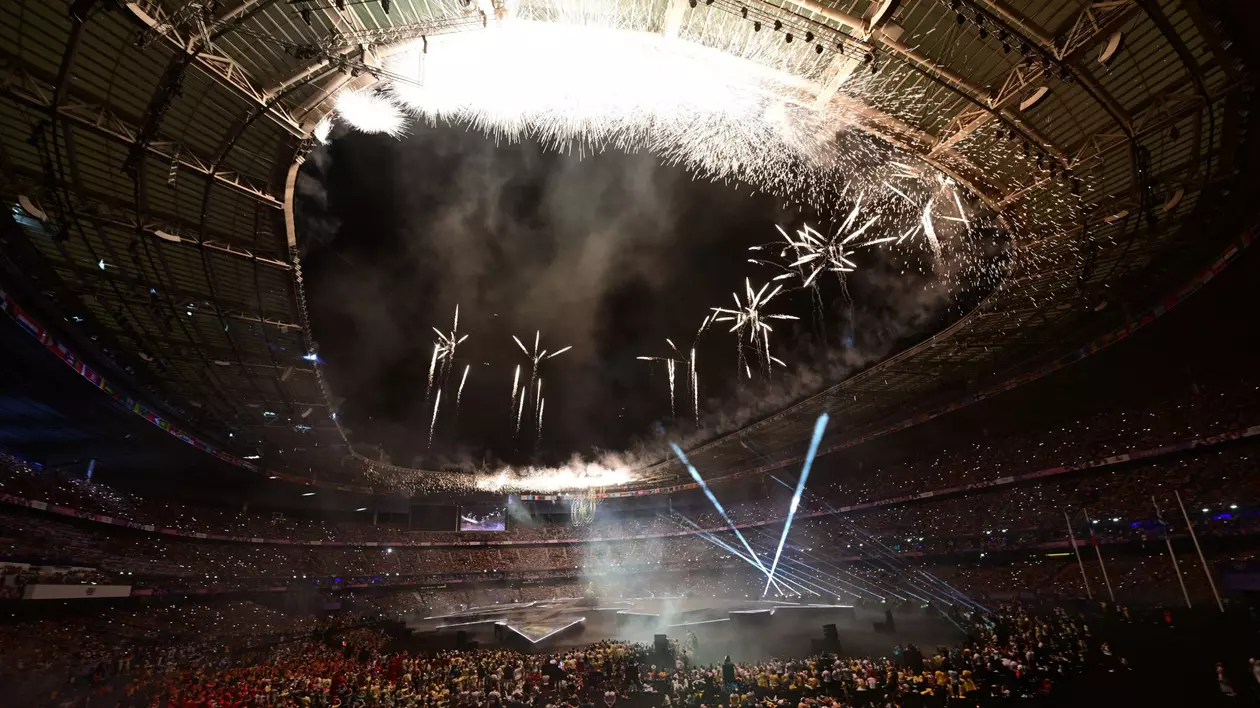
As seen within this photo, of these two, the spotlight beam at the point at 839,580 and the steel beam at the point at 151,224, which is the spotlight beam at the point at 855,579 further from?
the steel beam at the point at 151,224

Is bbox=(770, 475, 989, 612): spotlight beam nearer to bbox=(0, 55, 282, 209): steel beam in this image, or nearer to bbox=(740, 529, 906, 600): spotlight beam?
bbox=(740, 529, 906, 600): spotlight beam

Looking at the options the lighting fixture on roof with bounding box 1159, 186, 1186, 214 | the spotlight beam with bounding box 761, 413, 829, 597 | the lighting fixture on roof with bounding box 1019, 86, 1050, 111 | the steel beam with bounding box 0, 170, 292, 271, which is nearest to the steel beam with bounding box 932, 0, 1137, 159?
the lighting fixture on roof with bounding box 1019, 86, 1050, 111

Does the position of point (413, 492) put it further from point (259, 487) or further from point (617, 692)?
point (617, 692)

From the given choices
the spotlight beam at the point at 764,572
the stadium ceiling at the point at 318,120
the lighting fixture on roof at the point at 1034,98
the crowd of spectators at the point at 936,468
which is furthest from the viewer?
the spotlight beam at the point at 764,572

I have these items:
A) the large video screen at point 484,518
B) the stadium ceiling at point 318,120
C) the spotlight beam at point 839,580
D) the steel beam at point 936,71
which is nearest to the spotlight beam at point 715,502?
the spotlight beam at point 839,580

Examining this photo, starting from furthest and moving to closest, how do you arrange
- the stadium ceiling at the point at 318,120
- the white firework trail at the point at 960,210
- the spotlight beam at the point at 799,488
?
1. the spotlight beam at the point at 799,488
2. the white firework trail at the point at 960,210
3. the stadium ceiling at the point at 318,120

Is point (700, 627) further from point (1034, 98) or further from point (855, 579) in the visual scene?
point (1034, 98)

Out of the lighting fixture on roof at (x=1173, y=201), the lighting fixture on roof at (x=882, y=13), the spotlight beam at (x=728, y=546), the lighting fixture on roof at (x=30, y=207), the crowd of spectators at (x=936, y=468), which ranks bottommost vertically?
the spotlight beam at (x=728, y=546)

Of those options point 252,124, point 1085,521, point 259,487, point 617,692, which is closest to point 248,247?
point 252,124
